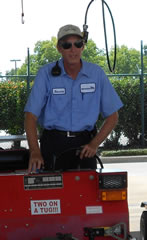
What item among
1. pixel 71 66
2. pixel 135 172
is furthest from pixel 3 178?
pixel 135 172

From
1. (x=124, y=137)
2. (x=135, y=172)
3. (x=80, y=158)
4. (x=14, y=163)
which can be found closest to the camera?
(x=80, y=158)

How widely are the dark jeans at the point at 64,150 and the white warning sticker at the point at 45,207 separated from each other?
429 mm

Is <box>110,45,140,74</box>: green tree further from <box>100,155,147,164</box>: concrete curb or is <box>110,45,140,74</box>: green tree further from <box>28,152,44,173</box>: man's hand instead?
<box>28,152,44,173</box>: man's hand

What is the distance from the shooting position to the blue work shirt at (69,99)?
437 cm

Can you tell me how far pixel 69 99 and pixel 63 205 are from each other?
2.71 feet

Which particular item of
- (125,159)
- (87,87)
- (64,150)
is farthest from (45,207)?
(125,159)

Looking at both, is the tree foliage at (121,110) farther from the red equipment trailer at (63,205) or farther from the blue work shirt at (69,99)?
the red equipment trailer at (63,205)

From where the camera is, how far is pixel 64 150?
14.6 ft

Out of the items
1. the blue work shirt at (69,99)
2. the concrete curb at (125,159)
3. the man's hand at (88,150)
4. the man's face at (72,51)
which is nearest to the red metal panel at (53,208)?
the man's hand at (88,150)

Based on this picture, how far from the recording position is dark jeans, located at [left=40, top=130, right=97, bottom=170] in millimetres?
4395

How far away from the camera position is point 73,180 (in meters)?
3.96

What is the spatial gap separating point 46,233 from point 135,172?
9228 millimetres

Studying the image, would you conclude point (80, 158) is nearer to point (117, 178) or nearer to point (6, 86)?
point (117, 178)

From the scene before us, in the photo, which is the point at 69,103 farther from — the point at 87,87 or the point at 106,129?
the point at 106,129
